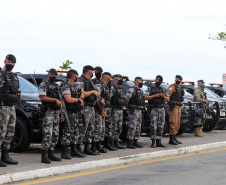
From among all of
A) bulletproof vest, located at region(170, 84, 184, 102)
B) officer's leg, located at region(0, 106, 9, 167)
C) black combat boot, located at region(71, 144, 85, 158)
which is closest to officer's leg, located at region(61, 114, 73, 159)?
black combat boot, located at region(71, 144, 85, 158)

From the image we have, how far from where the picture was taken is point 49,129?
338 inches

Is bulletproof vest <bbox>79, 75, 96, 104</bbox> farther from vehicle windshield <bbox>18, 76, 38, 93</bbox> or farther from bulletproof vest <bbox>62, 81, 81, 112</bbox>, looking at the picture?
vehicle windshield <bbox>18, 76, 38, 93</bbox>

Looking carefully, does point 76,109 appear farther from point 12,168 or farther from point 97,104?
point 12,168

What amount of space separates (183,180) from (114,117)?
142 inches

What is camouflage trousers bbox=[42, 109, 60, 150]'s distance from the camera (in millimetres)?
8578

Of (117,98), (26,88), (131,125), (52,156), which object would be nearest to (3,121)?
(52,156)

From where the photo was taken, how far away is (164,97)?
38.5 ft

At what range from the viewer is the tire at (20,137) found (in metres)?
9.77

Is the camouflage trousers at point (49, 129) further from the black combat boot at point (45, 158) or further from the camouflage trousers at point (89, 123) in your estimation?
the camouflage trousers at point (89, 123)

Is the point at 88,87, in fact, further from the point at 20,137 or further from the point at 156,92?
the point at 156,92

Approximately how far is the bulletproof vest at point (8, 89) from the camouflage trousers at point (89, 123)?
1.88 m

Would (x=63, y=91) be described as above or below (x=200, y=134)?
above

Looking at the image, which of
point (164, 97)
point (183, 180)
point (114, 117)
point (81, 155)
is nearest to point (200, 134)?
point (164, 97)

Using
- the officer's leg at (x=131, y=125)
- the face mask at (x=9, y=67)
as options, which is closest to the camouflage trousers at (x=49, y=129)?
the face mask at (x=9, y=67)
